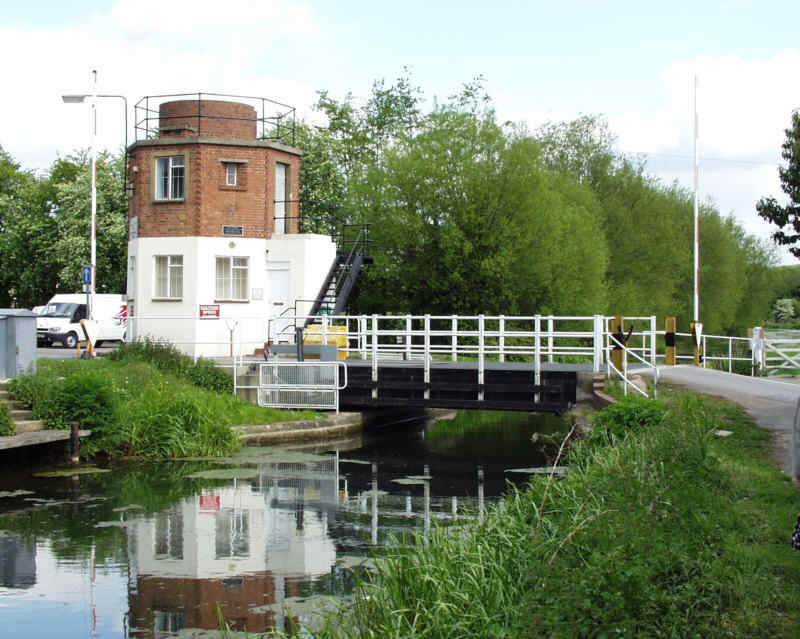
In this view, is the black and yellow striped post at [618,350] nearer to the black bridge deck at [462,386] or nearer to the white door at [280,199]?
the black bridge deck at [462,386]

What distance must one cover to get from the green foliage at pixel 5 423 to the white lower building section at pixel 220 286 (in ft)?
38.1

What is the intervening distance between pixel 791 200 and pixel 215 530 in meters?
35.4

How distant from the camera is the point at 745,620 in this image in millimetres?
6930

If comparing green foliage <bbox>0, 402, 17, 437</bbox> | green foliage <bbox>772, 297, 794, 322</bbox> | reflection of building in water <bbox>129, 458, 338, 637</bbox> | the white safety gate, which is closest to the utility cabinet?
green foliage <bbox>0, 402, 17, 437</bbox>

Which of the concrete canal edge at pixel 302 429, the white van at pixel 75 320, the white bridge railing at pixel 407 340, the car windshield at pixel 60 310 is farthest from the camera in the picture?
the car windshield at pixel 60 310

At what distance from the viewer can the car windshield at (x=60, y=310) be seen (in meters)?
38.9

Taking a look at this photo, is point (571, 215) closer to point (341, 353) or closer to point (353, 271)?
point (353, 271)

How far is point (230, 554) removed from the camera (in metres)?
12.6

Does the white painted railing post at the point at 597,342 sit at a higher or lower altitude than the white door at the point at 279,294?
lower

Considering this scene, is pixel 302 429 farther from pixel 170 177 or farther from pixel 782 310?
pixel 782 310

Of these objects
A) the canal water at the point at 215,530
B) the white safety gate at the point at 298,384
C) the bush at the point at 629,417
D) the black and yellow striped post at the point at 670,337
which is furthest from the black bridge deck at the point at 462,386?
the bush at the point at 629,417

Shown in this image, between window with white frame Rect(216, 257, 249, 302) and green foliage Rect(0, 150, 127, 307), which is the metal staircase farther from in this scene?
green foliage Rect(0, 150, 127, 307)

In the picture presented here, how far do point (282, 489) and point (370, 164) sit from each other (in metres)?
25.3

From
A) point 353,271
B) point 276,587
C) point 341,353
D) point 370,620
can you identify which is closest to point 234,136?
point 353,271
